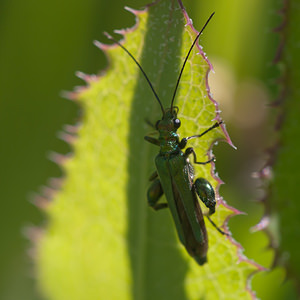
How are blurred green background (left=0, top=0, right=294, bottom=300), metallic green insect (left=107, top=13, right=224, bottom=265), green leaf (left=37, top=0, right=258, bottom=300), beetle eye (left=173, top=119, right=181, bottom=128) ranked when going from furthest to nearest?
blurred green background (left=0, top=0, right=294, bottom=300), beetle eye (left=173, top=119, right=181, bottom=128), metallic green insect (left=107, top=13, right=224, bottom=265), green leaf (left=37, top=0, right=258, bottom=300)

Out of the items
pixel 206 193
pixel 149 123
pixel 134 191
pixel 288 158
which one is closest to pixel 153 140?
pixel 149 123

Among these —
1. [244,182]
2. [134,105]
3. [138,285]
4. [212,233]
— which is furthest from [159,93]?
[244,182]

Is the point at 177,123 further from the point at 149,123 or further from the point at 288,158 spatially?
the point at 288,158

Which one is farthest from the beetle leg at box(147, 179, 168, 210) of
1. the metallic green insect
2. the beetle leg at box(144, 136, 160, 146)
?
the beetle leg at box(144, 136, 160, 146)

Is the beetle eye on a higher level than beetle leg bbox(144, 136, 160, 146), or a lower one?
higher

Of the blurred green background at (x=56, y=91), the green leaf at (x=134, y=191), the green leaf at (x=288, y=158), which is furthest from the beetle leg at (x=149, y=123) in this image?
the blurred green background at (x=56, y=91)

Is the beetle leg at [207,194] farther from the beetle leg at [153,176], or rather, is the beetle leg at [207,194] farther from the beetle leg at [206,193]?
the beetle leg at [153,176]

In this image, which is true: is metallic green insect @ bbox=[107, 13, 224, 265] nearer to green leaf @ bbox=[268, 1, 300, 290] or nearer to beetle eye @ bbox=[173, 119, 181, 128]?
beetle eye @ bbox=[173, 119, 181, 128]
